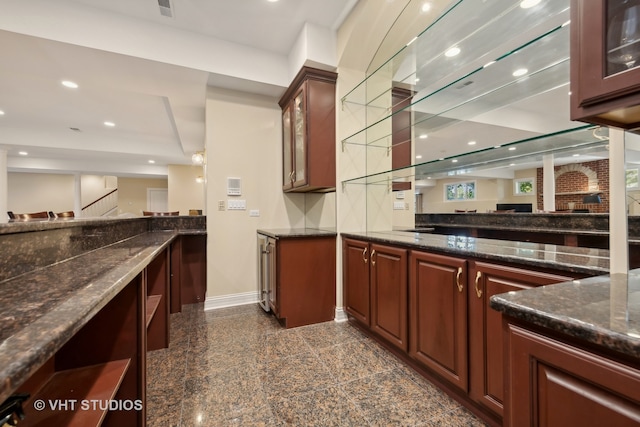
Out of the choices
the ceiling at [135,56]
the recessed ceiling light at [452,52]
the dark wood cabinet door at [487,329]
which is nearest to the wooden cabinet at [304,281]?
the dark wood cabinet door at [487,329]

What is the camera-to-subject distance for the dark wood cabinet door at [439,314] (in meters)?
1.48

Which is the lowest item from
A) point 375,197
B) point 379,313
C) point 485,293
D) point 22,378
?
point 379,313

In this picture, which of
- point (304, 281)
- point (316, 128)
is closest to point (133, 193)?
point (316, 128)

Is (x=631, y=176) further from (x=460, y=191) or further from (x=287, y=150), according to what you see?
(x=460, y=191)

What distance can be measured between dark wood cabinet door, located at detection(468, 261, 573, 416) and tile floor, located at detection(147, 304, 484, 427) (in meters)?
0.22

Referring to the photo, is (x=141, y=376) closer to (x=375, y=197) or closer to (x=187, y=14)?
(x=375, y=197)

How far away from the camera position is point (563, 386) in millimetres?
603

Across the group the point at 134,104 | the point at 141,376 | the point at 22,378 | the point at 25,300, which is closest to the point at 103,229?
the point at 141,376

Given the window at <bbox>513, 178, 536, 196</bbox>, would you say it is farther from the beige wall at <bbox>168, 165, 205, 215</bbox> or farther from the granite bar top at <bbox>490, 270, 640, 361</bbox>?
the beige wall at <bbox>168, 165, 205, 215</bbox>

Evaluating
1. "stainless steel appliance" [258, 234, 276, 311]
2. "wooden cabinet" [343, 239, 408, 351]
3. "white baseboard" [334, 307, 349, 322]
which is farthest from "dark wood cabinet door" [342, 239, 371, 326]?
"stainless steel appliance" [258, 234, 276, 311]

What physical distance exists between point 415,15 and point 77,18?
9.96 ft

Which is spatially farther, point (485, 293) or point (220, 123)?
point (220, 123)

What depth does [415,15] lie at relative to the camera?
2521 millimetres

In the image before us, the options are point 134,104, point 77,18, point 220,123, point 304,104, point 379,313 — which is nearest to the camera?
point 379,313
